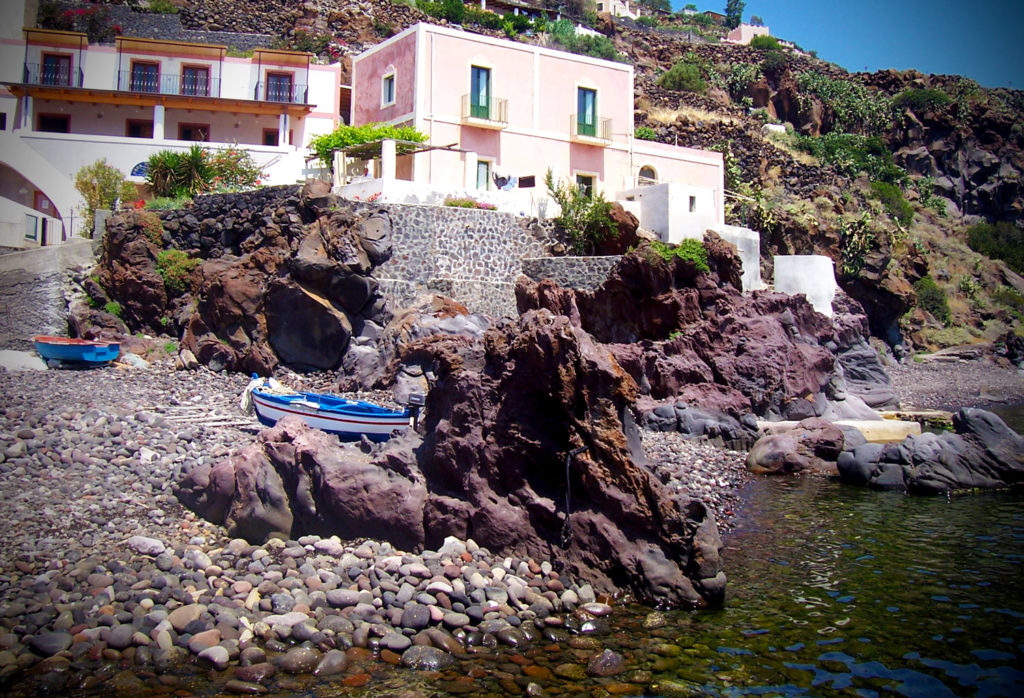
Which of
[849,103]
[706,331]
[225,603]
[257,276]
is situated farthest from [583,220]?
[849,103]

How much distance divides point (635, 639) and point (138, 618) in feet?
17.9

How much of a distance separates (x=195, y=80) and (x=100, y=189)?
9706mm

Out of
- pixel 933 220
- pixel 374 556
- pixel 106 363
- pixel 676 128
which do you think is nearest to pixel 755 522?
pixel 374 556

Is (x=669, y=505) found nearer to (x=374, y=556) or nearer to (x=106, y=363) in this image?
(x=374, y=556)

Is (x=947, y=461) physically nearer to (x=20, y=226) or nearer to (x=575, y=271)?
(x=575, y=271)

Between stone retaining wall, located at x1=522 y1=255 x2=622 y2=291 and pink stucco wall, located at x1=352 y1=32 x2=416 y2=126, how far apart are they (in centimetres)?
870

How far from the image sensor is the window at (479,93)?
31172 mm

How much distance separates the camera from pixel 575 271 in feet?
90.0

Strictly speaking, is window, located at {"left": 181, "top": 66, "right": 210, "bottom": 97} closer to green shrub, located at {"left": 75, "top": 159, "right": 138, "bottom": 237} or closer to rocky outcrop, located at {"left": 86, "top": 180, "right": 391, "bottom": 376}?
green shrub, located at {"left": 75, "top": 159, "right": 138, "bottom": 237}

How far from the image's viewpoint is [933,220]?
178 ft

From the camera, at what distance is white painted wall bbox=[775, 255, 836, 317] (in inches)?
1131

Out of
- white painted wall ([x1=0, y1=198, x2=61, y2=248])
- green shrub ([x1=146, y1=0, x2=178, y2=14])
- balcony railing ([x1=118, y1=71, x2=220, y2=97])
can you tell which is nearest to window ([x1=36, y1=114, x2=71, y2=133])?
balcony railing ([x1=118, y1=71, x2=220, y2=97])

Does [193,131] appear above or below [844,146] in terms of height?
below

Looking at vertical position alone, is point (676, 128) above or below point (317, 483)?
above
